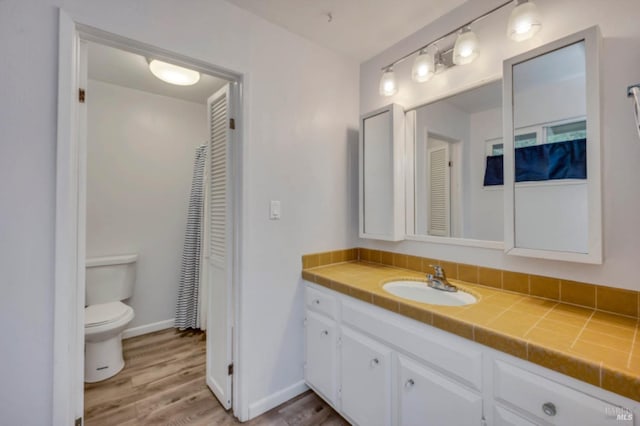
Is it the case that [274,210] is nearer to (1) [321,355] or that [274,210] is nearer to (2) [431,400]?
(1) [321,355]

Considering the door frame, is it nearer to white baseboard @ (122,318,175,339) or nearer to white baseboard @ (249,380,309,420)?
white baseboard @ (249,380,309,420)

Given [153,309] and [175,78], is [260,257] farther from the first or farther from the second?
[153,309]

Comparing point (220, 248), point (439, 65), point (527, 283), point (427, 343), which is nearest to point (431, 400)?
point (427, 343)

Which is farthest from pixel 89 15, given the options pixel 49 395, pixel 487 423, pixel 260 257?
pixel 487 423

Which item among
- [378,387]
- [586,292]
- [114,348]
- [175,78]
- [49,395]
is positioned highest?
[175,78]

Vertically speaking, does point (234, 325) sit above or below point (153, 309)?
above

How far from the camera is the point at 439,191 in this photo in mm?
1699

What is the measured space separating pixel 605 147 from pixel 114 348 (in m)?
3.08

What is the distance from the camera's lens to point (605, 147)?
109 cm

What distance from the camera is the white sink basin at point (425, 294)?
1408 mm

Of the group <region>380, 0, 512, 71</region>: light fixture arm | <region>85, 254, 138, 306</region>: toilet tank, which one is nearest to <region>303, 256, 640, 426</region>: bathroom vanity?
<region>380, 0, 512, 71</region>: light fixture arm

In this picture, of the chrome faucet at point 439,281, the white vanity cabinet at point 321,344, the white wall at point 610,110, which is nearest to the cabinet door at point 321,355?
the white vanity cabinet at point 321,344

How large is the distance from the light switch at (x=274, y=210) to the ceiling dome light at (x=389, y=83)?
1.04 metres

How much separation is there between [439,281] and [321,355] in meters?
0.82
